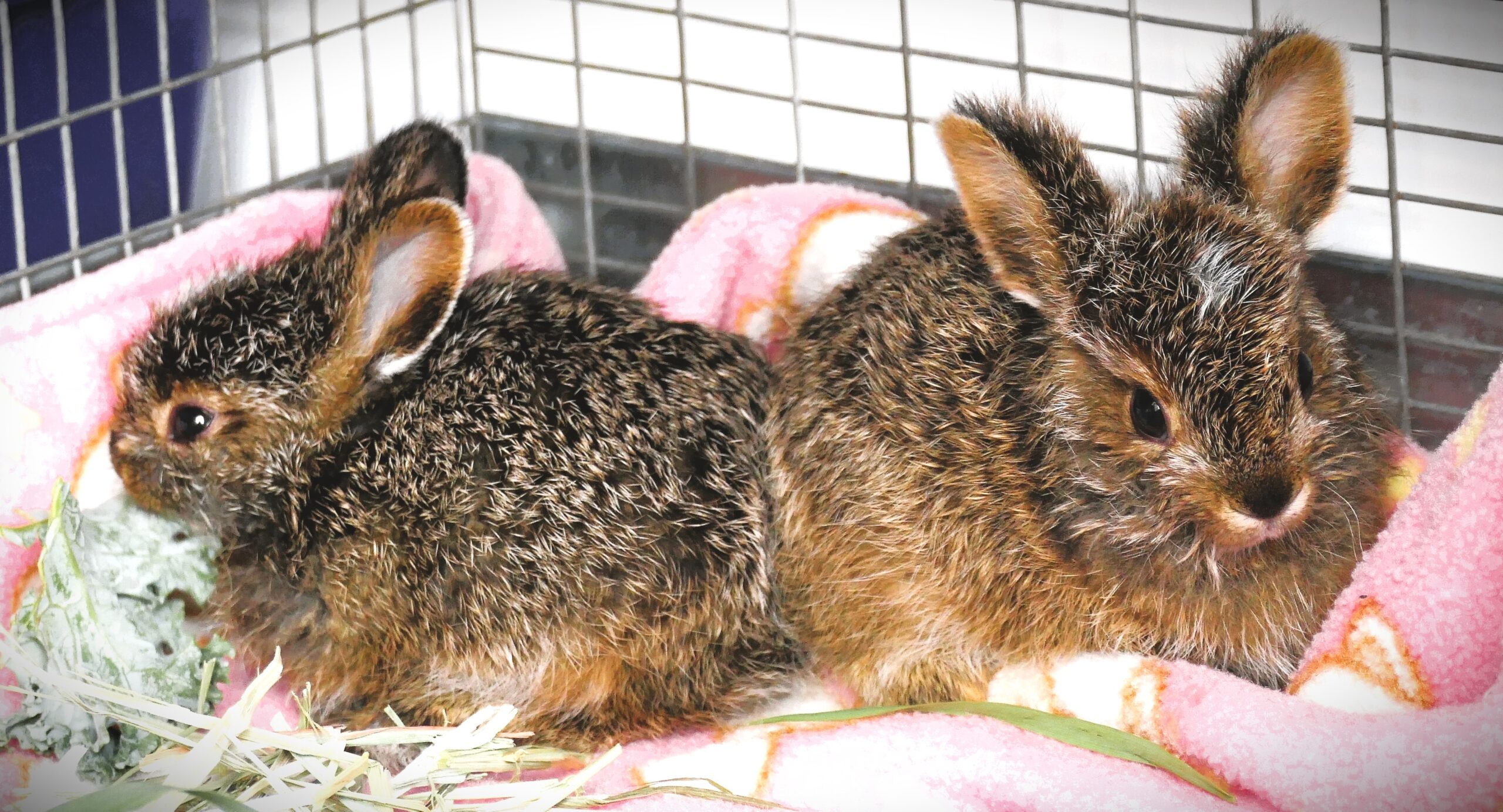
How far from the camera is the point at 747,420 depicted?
268 cm

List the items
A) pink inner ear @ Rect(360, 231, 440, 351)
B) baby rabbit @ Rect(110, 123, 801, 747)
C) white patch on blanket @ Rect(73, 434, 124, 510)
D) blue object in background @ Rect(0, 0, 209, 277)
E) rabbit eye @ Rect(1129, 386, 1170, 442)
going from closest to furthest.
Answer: rabbit eye @ Rect(1129, 386, 1170, 442) < baby rabbit @ Rect(110, 123, 801, 747) < pink inner ear @ Rect(360, 231, 440, 351) < white patch on blanket @ Rect(73, 434, 124, 510) < blue object in background @ Rect(0, 0, 209, 277)

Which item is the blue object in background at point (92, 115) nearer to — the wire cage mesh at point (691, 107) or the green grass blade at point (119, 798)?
the wire cage mesh at point (691, 107)

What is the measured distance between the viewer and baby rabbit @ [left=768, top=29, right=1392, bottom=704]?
2174 mm

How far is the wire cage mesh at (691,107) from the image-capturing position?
2.80m

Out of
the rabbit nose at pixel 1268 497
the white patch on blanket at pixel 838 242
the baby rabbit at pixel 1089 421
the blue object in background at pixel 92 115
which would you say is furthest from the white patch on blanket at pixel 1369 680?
the blue object in background at pixel 92 115

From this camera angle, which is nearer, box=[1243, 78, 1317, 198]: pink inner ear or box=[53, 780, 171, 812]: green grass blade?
box=[53, 780, 171, 812]: green grass blade

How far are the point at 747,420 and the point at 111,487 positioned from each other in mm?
1374

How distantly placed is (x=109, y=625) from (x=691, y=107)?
180 centimetres

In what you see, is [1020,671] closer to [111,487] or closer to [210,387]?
[210,387]

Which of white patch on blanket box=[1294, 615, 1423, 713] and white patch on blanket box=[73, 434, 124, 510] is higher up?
white patch on blanket box=[73, 434, 124, 510]

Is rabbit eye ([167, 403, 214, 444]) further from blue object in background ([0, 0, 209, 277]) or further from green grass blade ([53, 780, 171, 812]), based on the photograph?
blue object in background ([0, 0, 209, 277])

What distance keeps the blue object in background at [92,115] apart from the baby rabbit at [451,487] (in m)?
0.71

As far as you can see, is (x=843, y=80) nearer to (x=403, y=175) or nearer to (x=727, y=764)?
(x=403, y=175)

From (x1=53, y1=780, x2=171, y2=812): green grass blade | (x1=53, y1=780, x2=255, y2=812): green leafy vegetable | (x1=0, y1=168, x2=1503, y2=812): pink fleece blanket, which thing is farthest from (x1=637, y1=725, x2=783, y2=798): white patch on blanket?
(x1=53, y1=780, x2=171, y2=812): green grass blade
